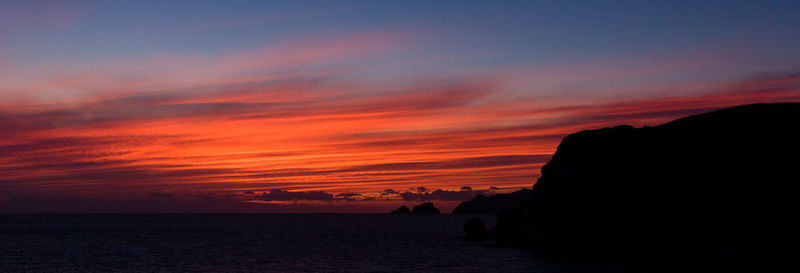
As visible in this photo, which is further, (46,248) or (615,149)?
(46,248)

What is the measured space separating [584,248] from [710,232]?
12.9 m

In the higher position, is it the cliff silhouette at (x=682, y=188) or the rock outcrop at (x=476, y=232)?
the cliff silhouette at (x=682, y=188)

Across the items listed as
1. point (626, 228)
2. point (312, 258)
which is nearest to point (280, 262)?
point (312, 258)

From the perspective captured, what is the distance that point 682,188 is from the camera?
179 feet

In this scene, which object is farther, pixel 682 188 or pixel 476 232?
pixel 476 232

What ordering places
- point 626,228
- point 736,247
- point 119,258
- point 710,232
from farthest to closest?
point 119,258, point 626,228, point 710,232, point 736,247

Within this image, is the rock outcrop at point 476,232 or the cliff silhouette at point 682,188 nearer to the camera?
the cliff silhouette at point 682,188

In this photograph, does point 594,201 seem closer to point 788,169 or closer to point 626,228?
point 626,228

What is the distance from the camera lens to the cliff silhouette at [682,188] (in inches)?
1745

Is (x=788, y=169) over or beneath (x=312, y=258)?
over

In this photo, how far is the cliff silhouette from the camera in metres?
44.3

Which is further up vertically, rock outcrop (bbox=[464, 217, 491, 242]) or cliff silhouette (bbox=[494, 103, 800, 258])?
cliff silhouette (bbox=[494, 103, 800, 258])

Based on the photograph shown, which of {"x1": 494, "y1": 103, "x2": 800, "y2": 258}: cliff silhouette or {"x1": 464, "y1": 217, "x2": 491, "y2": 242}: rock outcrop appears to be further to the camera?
{"x1": 464, "y1": 217, "x2": 491, "y2": 242}: rock outcrop

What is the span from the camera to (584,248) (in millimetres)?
60344
